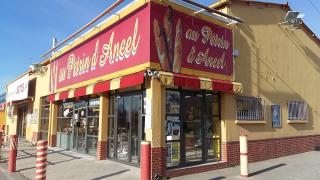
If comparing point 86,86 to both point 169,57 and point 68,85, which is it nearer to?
point 68,85

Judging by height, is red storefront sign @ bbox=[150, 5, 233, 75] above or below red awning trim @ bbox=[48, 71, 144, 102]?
above

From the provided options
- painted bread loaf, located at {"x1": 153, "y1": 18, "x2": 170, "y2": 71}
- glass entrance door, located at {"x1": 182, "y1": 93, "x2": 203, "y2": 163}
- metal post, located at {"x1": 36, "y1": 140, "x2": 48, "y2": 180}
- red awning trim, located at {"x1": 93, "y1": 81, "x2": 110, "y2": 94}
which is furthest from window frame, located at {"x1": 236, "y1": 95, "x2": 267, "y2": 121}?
metal post, located at {"x1": 36, "y1": 140, "x2": 48, "y2": 180}

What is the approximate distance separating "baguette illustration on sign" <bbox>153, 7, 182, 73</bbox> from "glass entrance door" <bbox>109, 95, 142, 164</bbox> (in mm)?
1704

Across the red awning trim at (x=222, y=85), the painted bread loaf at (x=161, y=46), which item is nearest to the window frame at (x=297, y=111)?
the red awning trim at (x=222, y=85)

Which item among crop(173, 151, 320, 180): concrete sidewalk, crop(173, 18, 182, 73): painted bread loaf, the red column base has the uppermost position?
crop(173, 18, 182, 73): painted bread loaf

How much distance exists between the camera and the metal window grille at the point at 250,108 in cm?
1409

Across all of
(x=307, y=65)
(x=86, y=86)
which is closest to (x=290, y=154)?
(x=307, y=65)

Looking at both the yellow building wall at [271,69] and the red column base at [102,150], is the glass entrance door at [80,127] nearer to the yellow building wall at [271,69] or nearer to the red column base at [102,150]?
the red column base at [102,150]

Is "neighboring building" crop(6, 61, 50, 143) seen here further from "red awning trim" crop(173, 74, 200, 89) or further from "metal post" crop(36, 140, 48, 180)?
"red awning trim" crop(173, 74, 200, 89)

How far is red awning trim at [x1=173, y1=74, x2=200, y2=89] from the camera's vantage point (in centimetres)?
1129

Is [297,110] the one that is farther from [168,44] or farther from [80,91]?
[80,91]

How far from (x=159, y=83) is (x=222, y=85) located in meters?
2.76

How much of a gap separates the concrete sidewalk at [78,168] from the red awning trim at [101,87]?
265 cm

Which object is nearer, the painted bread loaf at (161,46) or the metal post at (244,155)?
the metal post at (244,155)
